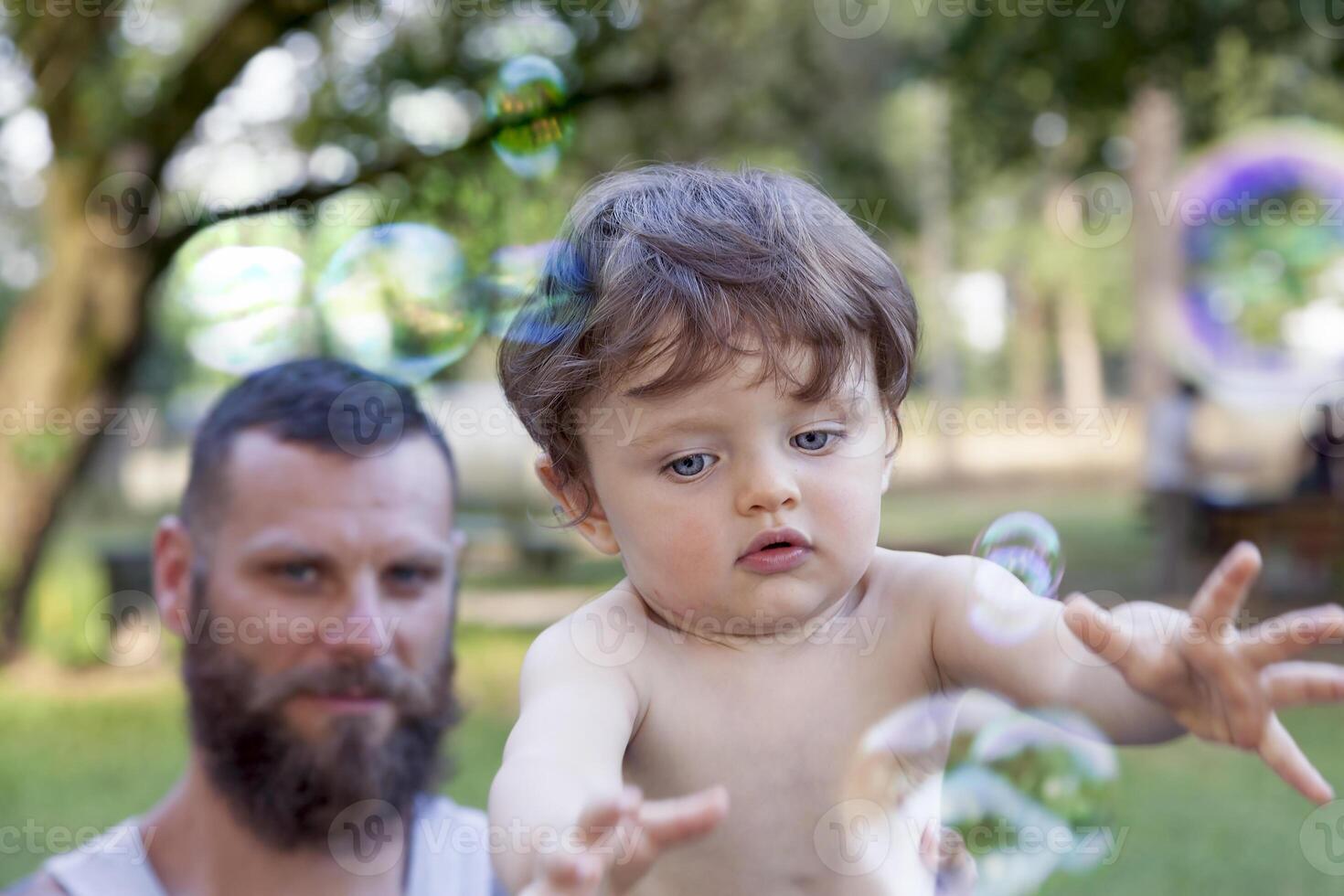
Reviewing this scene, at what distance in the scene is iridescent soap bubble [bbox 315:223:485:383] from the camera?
8.38ft

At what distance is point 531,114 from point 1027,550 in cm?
236

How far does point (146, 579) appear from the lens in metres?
8.18

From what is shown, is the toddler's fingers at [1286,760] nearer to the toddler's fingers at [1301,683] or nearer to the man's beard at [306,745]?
the toddler's fingers at [1301,683]

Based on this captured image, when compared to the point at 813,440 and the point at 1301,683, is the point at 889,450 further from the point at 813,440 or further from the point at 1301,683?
the point at 1301,683

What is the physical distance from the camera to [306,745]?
1.92 meters

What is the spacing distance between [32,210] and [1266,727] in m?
14.4

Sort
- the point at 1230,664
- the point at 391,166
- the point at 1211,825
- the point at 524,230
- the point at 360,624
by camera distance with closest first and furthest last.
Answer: the point at 1230,664
the point at 360,624
the point at 524,230
the point at 1211,825
the point at 391,166

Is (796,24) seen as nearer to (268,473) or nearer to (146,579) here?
(146,579)

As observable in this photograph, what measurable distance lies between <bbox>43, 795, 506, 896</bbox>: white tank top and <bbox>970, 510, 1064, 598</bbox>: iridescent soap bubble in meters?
0.82

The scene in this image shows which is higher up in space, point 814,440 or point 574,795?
point 814,440

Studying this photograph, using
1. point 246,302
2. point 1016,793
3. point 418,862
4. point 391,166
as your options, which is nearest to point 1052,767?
point 1016,793

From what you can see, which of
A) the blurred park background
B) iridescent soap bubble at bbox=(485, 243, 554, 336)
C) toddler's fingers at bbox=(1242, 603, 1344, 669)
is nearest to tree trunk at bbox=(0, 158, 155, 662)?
the blurred park background

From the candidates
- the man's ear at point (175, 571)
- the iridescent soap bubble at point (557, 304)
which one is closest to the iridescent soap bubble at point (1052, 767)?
the iridescent soap bubble at point (557, 304)

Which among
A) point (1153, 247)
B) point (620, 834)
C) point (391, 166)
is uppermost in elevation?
point (620, 834)
